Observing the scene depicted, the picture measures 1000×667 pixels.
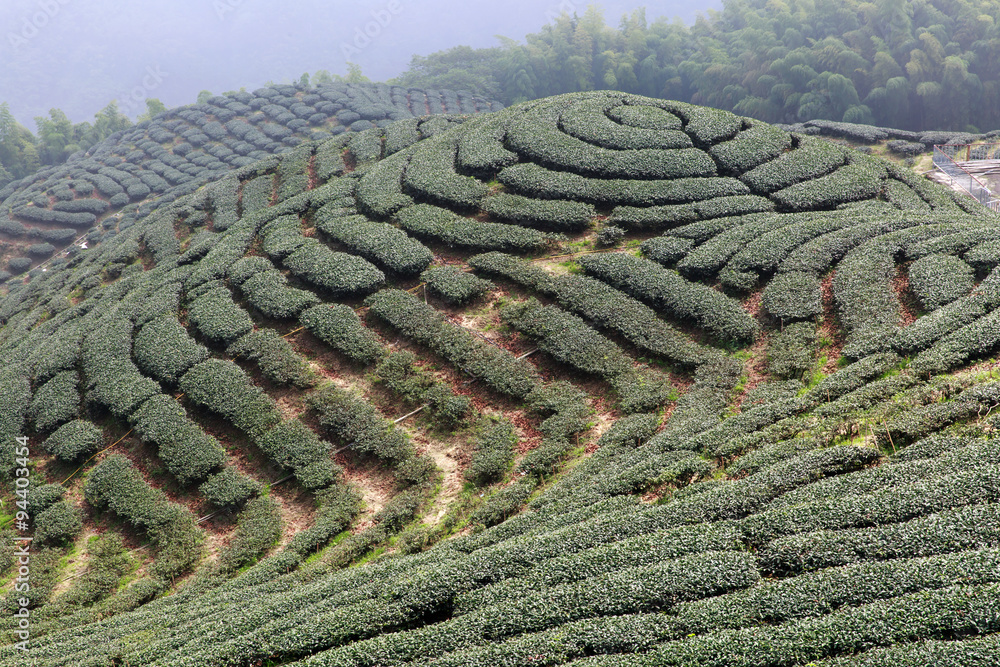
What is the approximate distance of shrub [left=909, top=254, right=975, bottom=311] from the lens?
57.0 ft

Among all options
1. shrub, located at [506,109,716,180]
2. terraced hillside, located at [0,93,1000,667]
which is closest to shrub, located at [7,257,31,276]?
terraced hillside, located at [0,93,1000,667]

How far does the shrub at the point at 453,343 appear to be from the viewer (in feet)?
63.6

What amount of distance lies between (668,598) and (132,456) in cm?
1856

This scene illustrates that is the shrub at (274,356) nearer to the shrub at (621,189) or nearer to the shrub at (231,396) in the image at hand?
the shrub at (231,396)

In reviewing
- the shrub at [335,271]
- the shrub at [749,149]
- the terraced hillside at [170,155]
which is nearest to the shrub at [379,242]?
the shrub at [335,271]

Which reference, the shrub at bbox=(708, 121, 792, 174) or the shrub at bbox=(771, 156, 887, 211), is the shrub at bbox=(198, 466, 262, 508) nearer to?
the shrub at bbox=(771, 156, 887, 211)

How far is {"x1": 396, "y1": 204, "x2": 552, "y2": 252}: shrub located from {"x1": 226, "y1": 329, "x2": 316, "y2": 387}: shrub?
7.77 m

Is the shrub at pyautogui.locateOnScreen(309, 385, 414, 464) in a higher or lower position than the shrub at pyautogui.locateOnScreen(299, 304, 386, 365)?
lower

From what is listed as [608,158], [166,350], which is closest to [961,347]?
[608,158]

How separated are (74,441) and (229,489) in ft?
23.4

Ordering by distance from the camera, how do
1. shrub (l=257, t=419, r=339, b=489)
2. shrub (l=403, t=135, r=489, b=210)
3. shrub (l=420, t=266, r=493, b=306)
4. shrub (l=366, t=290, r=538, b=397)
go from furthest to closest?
A: shrub (l=403, t=135, r=489, b=210), shrub (l=420, t=266, r=493, b=306), shrub (l=366, t=290, r=538, b=397), shrub (l=257, t=419, r=339, b=489)

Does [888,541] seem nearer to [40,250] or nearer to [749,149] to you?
[749,149]

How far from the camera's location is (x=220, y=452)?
19578mm

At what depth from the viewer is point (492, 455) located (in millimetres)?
17203
